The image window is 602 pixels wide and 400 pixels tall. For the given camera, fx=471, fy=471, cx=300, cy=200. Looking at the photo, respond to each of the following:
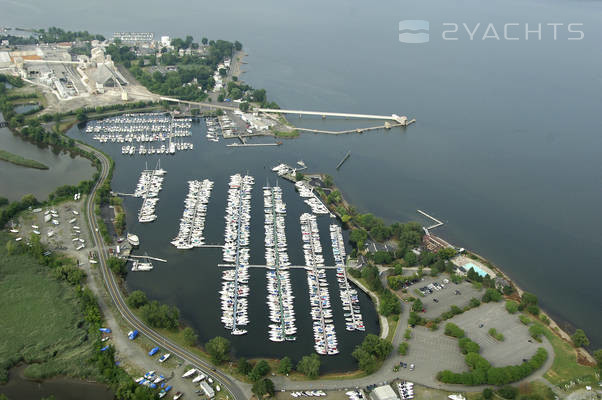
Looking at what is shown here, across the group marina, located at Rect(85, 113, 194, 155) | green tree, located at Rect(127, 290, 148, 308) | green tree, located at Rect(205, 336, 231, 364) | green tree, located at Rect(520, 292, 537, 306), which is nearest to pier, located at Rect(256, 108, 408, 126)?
marina, located at Rect(85, 113, 194, 155)

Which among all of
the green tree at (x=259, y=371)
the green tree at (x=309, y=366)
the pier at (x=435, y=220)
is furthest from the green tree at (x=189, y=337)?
→ the pier at (x=435, y=220)

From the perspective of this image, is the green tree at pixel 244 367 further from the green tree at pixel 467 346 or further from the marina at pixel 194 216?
the marina at pixel 194 216

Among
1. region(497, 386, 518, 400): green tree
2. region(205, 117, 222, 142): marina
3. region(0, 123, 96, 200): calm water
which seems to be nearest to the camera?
region(497, 386, 518, 400): green tree

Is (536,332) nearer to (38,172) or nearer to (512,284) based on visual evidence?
(512,284)

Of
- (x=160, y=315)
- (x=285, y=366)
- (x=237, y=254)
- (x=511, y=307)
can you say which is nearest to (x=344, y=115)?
(x=237, y=254)

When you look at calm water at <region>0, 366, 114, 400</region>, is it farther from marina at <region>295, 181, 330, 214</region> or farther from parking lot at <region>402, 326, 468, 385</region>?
marina at <region>295, 181, 330, 214</region>

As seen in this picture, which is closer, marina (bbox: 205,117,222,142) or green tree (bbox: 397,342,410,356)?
green tree (bbox: 397,342,410,356)
